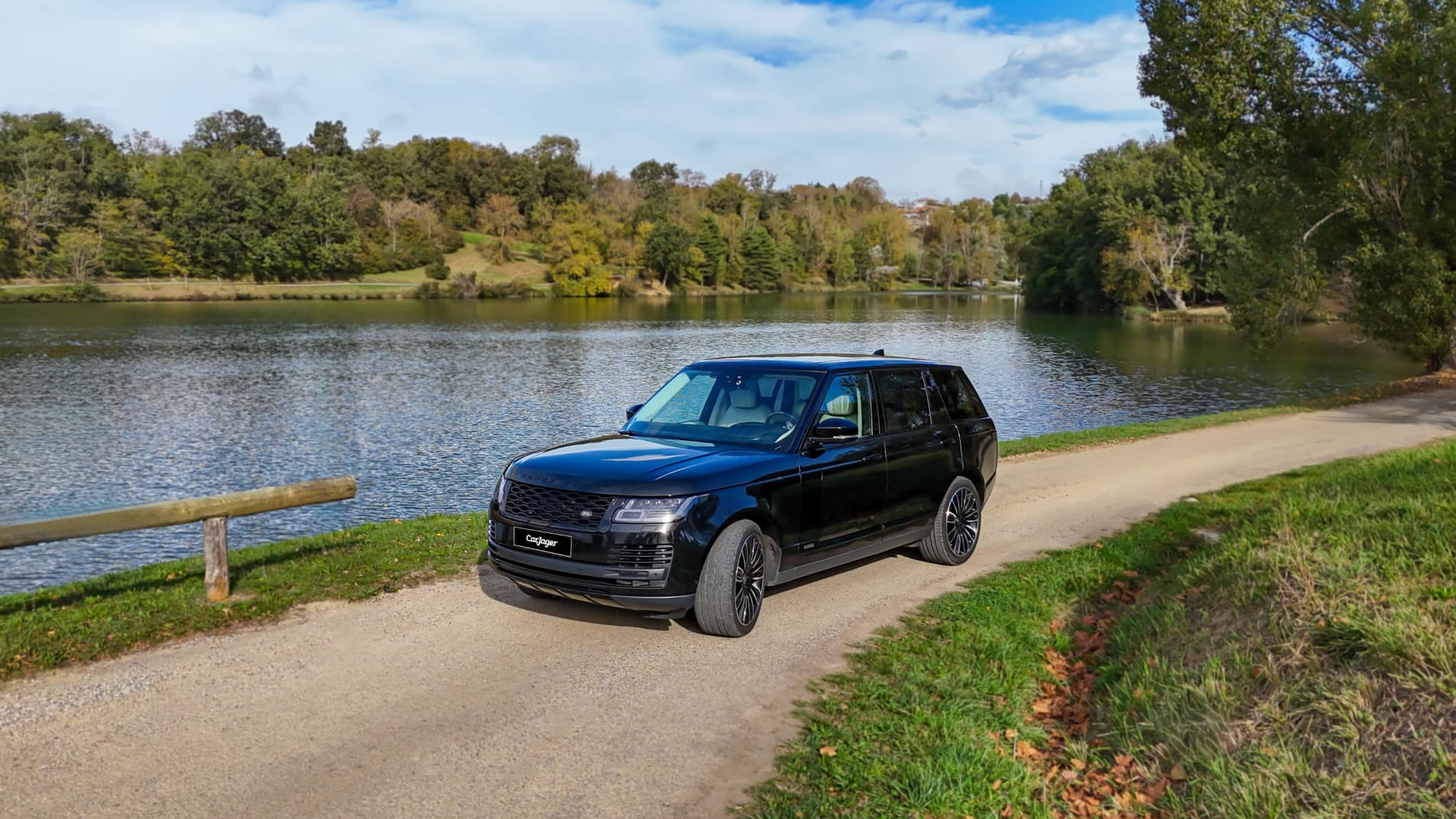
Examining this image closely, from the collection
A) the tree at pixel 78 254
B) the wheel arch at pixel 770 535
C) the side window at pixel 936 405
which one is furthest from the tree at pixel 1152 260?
the tree at pixel 78 254

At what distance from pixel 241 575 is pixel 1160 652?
→ 7.49 m

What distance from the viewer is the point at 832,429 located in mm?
7746

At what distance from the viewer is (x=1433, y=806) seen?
4.07m

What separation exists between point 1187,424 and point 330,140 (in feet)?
492

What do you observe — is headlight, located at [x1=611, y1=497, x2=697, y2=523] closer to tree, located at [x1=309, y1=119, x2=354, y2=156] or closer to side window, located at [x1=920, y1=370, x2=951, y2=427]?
side window, located at [x1=920, y1=370, x2=951, y2=427]

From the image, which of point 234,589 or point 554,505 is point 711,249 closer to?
point 234,589

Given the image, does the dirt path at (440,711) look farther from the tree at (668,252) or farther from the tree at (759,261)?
the tree at (759,261)

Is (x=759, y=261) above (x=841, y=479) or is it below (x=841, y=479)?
above

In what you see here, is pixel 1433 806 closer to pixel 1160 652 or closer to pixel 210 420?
pixel 1160 652

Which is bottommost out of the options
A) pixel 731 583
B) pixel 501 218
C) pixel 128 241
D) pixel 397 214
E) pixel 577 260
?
pixel 731 583

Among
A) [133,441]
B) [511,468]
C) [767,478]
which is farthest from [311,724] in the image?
[133,441]

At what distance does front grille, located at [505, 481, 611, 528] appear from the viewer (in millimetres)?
6766

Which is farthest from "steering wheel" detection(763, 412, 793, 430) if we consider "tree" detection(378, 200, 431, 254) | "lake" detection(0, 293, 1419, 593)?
"tree" detection(378, 200, 431, 254)

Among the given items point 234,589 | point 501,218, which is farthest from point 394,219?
point 234,589
